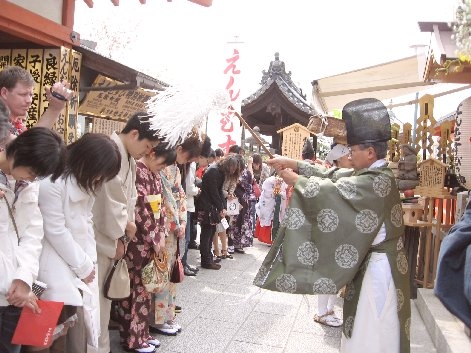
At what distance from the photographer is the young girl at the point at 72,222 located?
2.76m

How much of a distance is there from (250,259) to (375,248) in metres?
6.54

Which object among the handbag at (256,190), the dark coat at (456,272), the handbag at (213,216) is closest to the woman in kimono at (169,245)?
the handbag at (213,216)

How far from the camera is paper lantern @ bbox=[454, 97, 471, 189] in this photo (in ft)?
16.1

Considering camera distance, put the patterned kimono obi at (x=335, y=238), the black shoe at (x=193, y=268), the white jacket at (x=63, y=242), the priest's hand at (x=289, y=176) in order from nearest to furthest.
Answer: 1. the white jacket at (x=63, y=242)
2. the patterned kimono obi at (x=335, y=238)
3. the priest's hand at (x=289, y=176)
4. the black shoe at (x=193, y=268)

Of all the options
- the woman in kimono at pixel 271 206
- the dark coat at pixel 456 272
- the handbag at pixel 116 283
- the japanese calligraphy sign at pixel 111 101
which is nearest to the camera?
the dark coat at pixel 456 272

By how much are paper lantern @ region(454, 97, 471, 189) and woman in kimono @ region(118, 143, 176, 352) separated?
3.12m

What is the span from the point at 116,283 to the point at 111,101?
5.52 metres

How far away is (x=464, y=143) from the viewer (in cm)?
498

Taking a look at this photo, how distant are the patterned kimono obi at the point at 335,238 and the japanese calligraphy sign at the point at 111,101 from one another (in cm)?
494

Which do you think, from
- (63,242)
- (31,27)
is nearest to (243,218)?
(31,27)

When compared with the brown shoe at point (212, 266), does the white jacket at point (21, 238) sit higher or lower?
higher

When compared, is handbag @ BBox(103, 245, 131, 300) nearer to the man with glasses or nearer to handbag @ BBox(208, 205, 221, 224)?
the man with glasses

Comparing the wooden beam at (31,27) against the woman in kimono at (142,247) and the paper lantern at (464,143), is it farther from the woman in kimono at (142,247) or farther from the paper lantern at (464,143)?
the paper lantern at (464,143)

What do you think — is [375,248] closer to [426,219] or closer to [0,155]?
[0,155]
